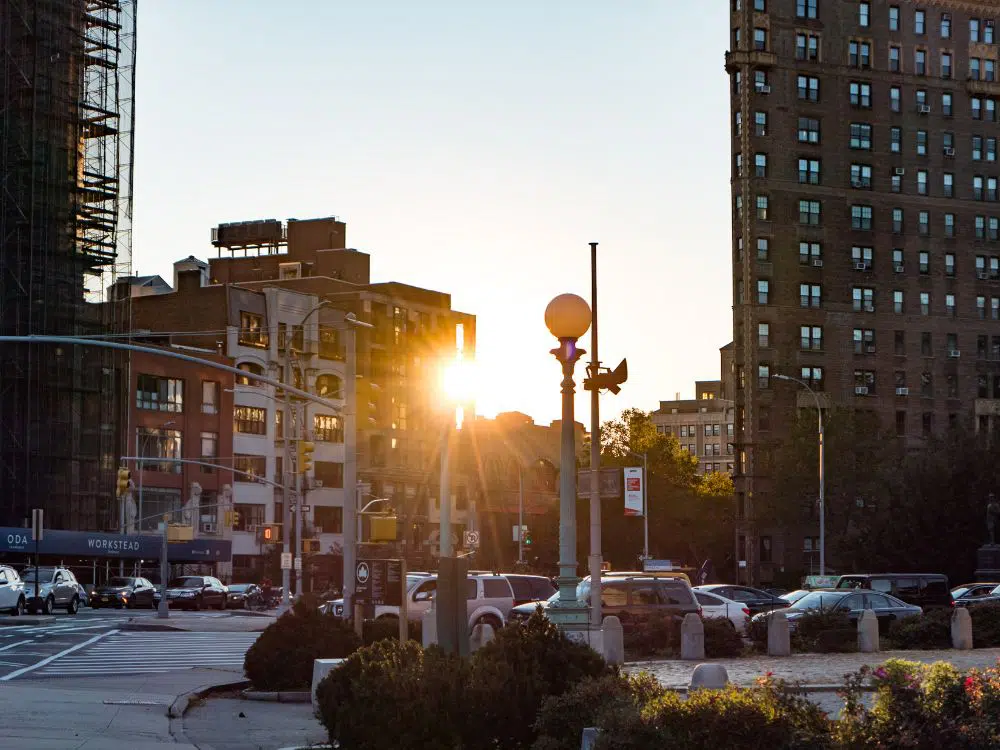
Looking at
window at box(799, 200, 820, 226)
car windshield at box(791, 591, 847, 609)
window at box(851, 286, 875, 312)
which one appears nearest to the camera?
car windshield at box(791, 591, 847, 609)

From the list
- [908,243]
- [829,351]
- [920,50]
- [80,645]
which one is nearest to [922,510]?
[829,351]

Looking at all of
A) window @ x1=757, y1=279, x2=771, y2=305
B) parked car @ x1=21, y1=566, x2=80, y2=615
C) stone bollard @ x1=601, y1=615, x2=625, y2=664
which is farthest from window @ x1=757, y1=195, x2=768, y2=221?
stone bollard @ x1=601, y1=615, x2=625, y2=664

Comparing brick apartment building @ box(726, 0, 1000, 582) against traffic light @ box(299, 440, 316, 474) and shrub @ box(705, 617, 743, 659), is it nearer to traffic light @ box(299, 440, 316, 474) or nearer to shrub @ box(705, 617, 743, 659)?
traffic light @ box(299, 440, 316, 474)

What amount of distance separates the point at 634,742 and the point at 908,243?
11431 cm

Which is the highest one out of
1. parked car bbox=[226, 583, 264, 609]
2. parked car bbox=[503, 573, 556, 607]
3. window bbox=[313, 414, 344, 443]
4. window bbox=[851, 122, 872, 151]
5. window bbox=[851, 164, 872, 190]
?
window bbox=[851, 122, 872, 151]

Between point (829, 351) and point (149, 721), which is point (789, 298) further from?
point (149, 721)

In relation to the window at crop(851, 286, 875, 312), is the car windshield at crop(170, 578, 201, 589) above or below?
below

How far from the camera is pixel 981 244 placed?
12250cm

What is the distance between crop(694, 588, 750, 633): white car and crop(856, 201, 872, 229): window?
7996cm

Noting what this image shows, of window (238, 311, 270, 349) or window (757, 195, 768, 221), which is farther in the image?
window (238, 311, 270, 349)

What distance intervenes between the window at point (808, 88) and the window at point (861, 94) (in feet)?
10.6

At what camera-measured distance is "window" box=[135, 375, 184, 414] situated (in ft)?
343

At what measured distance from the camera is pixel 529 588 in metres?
42.9

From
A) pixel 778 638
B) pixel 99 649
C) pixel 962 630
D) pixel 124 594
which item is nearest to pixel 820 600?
pixel 962 630
